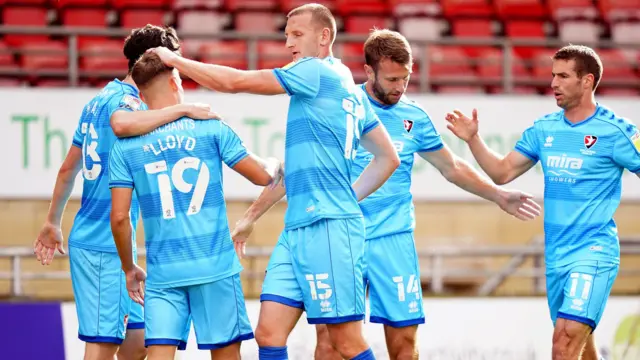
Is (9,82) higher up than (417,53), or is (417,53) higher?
(417,53)

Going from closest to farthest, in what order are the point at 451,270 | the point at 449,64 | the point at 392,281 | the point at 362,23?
1. the point at 392,281
2. the point at 451,270
3. the point at 449,64
4. the point at 362,23

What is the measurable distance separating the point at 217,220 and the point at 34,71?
6.76 metres

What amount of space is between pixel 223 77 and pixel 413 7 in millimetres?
8587

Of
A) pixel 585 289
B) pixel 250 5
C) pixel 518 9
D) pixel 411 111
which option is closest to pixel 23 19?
pixel 250 5

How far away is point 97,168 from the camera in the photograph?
5.68m

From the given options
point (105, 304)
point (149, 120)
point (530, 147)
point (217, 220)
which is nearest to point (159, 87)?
point (149, 120)

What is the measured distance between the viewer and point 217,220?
193 inches

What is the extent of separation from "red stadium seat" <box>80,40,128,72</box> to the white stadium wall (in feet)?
2.47

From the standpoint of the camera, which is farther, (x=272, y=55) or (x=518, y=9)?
(x=518, y=9)

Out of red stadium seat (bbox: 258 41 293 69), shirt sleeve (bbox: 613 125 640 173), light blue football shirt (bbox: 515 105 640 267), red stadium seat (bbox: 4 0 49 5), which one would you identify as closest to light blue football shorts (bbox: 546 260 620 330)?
light blue football shirt (bbox: 515 105 640 267)

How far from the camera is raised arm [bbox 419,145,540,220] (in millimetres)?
6180

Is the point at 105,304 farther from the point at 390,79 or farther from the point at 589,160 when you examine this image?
the point at 589,160

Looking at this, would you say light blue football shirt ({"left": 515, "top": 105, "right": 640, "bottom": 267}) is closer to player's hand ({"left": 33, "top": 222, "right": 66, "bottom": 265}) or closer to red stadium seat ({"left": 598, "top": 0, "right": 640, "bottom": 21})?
player's hand ({"left": 33, "top": 222, "right": 66, "bottom": 265})

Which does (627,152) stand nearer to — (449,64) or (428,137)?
(428,137)
